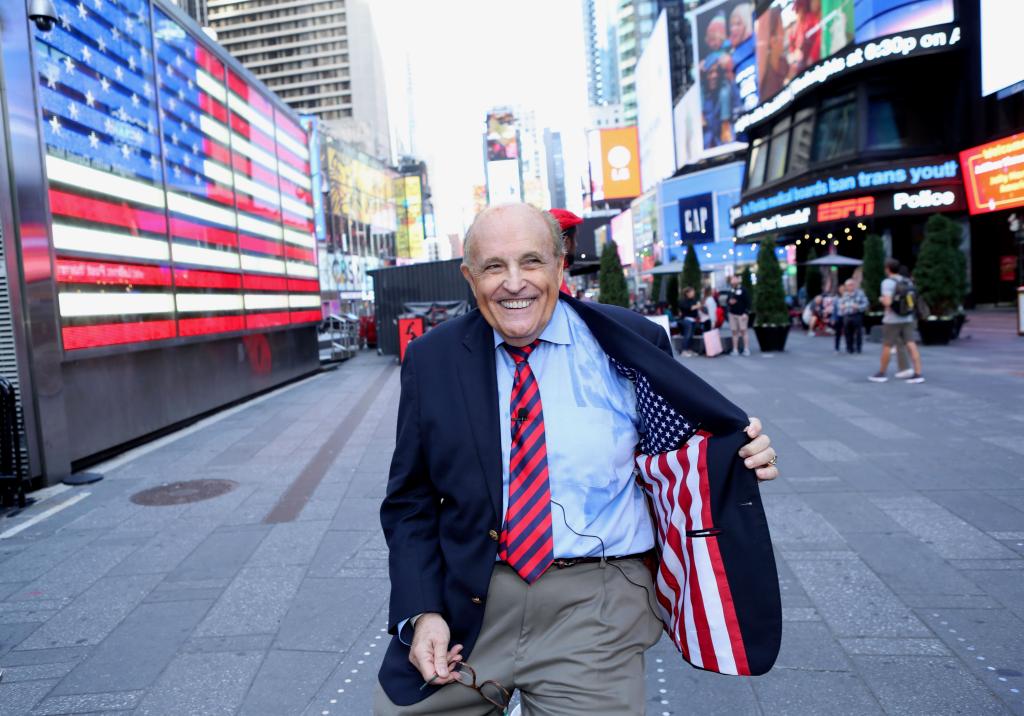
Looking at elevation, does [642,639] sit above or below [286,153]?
below

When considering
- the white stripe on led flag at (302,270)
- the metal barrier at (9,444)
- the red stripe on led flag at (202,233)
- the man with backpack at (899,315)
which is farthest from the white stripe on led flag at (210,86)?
the man with backpack at (899,315)

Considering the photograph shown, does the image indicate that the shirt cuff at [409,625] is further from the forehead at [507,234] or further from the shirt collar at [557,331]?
the forehead at [507,234]

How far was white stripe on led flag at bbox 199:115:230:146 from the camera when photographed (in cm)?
1295

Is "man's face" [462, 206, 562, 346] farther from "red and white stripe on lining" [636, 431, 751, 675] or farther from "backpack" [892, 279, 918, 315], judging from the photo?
"backpack" [892, 279, 918, 315]

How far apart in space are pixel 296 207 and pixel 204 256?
6.13m

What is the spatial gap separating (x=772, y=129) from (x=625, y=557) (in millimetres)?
39697

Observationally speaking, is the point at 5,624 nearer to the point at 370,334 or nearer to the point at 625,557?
the point at 625,557

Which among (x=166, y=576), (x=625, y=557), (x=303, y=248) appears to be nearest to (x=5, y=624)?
(x=166, y=576)

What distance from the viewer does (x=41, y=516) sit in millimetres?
6836

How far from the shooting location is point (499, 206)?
221 cm

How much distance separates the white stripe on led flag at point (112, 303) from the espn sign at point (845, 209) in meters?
26.8

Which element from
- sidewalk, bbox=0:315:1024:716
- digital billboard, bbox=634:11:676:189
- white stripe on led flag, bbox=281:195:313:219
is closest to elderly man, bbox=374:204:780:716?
sidewalk, bbox=0:315:1024:716

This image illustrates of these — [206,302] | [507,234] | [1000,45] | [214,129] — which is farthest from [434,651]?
[1000,45]

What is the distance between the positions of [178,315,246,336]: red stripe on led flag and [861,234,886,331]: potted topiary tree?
674 inches
